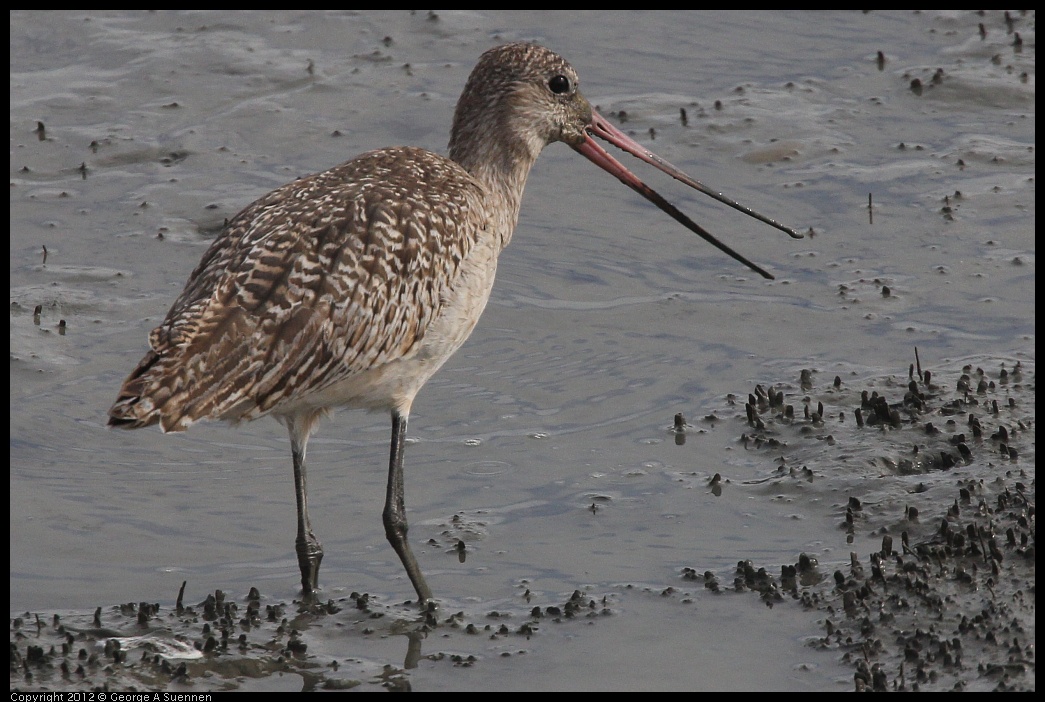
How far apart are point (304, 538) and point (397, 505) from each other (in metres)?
0.43

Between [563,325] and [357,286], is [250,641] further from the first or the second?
[563,325]

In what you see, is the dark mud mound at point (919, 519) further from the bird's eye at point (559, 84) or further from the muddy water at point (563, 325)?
→ the bird's eye at point (559, 84)

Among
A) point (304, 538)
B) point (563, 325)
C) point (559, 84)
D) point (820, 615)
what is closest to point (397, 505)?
point (304, 538)

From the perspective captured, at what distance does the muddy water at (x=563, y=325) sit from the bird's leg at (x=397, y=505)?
12 cm

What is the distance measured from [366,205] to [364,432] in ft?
6.11

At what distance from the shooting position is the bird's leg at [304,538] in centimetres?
615

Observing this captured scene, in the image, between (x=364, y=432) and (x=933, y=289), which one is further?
(x=933, y=289)

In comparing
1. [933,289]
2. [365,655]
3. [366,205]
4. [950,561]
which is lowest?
[365,655]

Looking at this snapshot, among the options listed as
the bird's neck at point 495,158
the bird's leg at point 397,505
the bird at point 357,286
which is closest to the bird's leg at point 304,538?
the bird at point 357,286

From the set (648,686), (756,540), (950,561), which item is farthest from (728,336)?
(648,686)

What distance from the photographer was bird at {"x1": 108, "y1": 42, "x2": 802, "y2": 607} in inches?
212

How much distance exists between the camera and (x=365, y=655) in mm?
5680

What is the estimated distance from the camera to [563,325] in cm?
849

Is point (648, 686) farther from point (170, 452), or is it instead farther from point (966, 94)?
point (966, 94)
